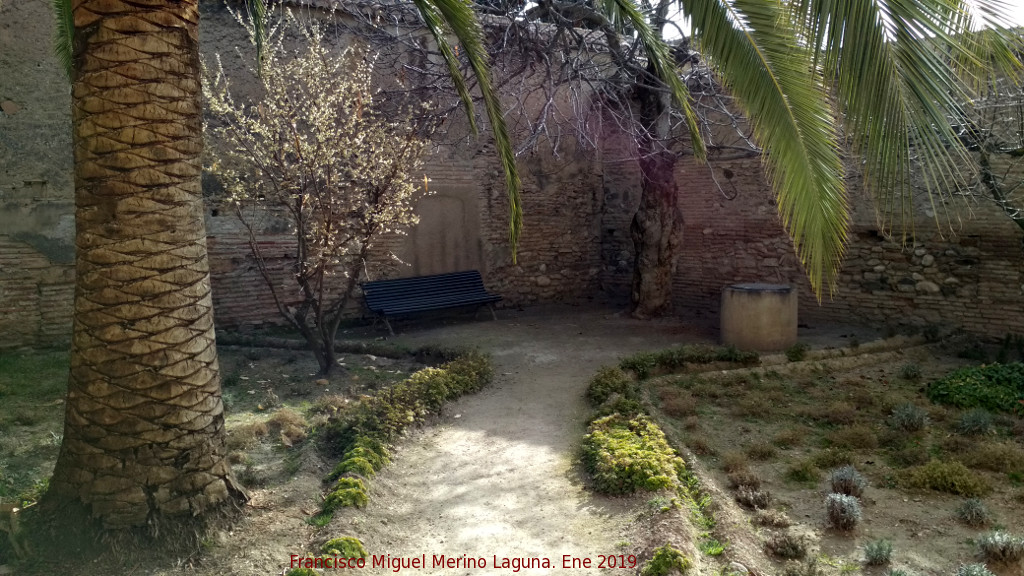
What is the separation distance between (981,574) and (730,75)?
257cm

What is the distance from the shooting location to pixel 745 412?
614cm

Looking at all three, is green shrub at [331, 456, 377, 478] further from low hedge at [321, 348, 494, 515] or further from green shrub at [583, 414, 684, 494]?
green shrub at [583, 414, 684, 494]

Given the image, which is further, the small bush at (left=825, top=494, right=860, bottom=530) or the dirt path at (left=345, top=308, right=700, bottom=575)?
the small bush at (left=825, top=494, right=860, bottom=530)

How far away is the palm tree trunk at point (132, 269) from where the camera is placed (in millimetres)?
3266

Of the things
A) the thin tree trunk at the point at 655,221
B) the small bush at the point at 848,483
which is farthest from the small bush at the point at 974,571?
the thin tree trunk at the point at 655,221

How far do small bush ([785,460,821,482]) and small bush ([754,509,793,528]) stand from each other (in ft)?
2.08

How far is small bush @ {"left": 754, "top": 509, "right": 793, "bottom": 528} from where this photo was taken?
4148 mm

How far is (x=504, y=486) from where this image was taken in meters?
4.61

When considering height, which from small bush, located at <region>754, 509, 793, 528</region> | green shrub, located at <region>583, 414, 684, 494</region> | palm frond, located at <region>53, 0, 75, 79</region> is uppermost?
palm frond, located at <region>53, 0, 75, 79</region>

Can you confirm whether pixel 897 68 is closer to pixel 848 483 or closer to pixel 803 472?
pixel 848 483

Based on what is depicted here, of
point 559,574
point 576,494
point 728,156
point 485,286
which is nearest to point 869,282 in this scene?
point 728,156

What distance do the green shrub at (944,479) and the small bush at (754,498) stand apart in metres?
1.01

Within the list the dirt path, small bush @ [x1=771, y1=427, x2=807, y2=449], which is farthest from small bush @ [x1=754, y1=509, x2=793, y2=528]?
small bush @ [x1=771, y1=427, x2=807, y2=449]

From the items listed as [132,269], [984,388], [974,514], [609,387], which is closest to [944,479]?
[974,514]
